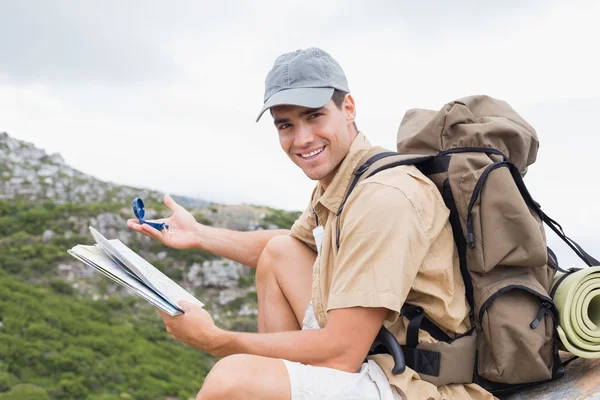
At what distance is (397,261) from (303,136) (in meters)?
0.99

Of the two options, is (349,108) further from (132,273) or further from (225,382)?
(225,382)

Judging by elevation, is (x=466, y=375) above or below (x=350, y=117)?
below

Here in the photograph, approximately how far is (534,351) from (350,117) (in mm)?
1586

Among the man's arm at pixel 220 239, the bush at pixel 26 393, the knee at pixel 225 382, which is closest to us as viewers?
the knee at pixel 225 382

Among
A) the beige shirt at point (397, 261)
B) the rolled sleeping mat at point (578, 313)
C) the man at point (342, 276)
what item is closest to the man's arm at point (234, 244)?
the man at point (342, 276)

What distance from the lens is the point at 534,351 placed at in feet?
10.3

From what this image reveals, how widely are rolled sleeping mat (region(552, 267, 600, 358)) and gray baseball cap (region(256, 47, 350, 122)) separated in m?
1.54

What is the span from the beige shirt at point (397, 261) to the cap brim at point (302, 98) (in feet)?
1.86

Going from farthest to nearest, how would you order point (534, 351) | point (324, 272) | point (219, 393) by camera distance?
point (324, 272)
point (534, 351)
point (219, 393)

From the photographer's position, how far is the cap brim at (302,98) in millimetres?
3395

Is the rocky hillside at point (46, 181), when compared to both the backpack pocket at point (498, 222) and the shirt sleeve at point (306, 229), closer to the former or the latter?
the shirt sleeve at point (306, 229)

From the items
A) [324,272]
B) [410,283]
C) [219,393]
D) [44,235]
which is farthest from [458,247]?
[44,235]

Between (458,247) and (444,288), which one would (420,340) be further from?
(458,247)

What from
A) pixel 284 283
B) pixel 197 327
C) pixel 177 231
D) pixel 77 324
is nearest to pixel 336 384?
pixel 197 327
